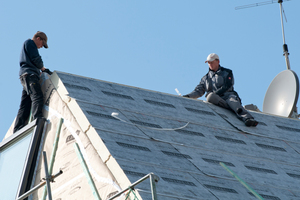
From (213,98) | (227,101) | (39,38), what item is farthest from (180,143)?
(39,38)

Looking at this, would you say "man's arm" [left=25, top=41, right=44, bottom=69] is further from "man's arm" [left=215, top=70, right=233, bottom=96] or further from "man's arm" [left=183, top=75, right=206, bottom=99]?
"man's arm" [left=215, top=70, right=233, bottom=96]

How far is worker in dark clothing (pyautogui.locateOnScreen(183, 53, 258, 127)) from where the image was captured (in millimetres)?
12148

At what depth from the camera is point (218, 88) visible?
12492 mm

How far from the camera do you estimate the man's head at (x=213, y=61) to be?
41.1ft

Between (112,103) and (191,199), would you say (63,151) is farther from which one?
(191,199)

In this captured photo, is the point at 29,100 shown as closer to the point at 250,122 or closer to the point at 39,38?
the point at 39,38

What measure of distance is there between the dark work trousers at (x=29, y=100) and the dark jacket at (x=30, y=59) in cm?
15

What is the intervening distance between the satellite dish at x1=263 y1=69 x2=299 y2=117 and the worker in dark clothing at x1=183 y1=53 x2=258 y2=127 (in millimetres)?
2842

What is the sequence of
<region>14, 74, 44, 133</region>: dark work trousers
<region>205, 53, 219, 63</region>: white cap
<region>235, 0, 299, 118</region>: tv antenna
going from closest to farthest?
<region>14, 74, 44, 133</region>: dark work trousers
<region>205, 53, 219, 63</region>: white cap
<region>235, 0, 299, 118</region>: tv antenna

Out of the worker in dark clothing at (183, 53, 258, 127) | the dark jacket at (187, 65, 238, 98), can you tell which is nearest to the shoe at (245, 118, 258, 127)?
the worker in dark clothing at (183, 53, 258, 127)

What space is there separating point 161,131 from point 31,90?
2.36 meters

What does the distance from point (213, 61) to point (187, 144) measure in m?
3.24

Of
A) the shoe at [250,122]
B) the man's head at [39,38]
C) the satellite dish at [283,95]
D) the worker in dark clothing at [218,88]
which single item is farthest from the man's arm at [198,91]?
the man's head at [39,38]

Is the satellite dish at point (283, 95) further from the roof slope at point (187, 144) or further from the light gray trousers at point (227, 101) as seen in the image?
the light gray trousers at point (227, 101)
